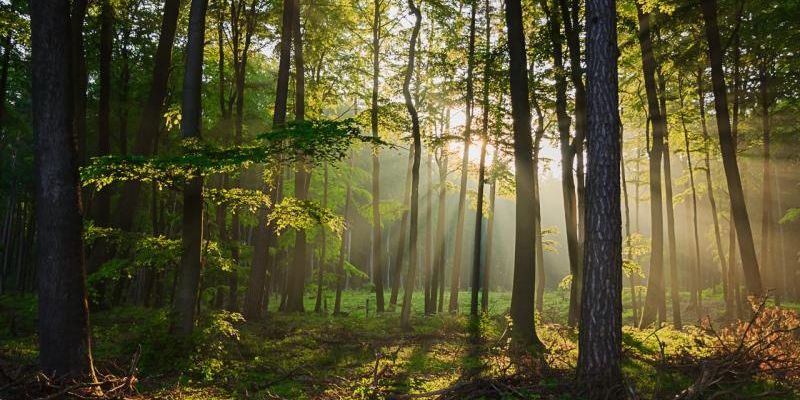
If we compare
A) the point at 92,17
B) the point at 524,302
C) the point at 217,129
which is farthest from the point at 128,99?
the point at 524,302

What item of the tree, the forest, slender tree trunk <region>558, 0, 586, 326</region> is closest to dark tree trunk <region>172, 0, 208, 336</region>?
the forest

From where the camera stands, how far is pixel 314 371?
959 centimetres

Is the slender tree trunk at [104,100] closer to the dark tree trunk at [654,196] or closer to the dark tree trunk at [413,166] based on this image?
the dark tree trunk at [413,166]

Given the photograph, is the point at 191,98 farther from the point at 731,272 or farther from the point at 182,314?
the point at 731,272

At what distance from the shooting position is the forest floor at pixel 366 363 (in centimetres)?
665

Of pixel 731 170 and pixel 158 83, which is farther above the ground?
pixel 158 83

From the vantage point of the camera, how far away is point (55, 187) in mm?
6273

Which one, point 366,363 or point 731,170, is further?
point 731,170

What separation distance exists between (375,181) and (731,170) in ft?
48.3

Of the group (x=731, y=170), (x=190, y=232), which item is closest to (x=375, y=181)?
(x=190, y=232)

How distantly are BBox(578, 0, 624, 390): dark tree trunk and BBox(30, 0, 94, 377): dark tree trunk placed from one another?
6.86m

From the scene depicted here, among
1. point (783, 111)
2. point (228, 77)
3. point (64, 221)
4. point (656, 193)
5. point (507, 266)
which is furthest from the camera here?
point (507, 266)

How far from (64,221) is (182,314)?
3586 millimetres

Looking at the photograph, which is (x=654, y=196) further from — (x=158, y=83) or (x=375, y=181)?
(x=158, y=83)
